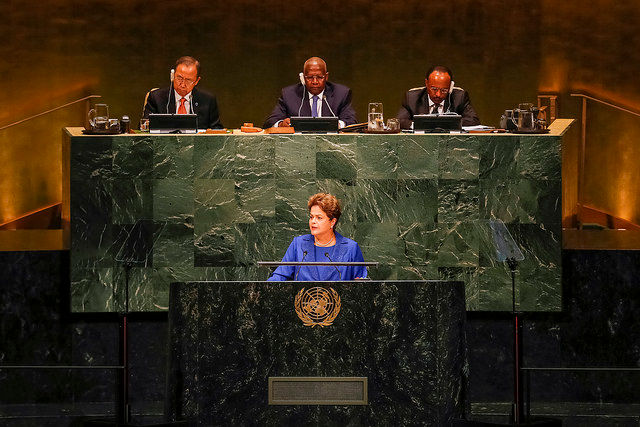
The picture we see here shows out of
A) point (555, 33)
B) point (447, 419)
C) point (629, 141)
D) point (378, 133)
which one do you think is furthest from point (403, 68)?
point (447, 419)

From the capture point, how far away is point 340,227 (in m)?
6.04

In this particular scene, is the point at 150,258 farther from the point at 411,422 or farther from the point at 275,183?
the point at 411,422

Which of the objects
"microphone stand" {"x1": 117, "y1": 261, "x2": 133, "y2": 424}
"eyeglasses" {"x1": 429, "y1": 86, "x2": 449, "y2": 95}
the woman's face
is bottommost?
"microphone stand" {"x1": 117, "y1": 261, "x2": 133, "y2": 424}

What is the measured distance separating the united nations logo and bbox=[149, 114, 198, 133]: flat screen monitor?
72.5 inches

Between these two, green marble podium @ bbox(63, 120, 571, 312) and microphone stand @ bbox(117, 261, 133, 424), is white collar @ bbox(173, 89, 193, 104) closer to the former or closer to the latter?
green marble podium @ bbox(63, 120, 571, 312)

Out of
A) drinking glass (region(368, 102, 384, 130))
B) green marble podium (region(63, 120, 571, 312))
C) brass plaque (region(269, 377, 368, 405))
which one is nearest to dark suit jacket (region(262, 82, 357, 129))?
drinking glass (region(368, 102, 384, 130))

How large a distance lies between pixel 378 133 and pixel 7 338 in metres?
2.33

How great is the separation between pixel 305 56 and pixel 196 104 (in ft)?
7.46

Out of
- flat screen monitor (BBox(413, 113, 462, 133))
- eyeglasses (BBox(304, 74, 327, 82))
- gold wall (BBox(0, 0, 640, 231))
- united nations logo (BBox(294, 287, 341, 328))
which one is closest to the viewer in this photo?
united nations logo (BBox(294, 287, 341, 328))

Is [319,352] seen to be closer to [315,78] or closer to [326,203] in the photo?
[326,203]

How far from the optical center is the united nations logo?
4566 millimetres

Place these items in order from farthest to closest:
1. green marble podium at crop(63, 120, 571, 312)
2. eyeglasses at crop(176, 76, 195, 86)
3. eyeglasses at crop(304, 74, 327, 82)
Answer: eyeglasses at crop(304, 74, 327, 82) → eyeglasses at crop(176, 76, 195, 86) → green marble podium at crop(63, 120, 571, 312)

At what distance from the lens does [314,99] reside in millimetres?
7102

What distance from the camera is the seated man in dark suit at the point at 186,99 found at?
685 centimetres
